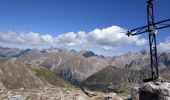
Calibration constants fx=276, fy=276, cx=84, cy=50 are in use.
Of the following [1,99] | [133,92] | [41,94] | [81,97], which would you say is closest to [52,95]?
[41,94]

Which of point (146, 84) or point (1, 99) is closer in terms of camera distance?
point (146, 84)

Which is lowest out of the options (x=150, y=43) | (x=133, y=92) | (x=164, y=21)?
(x=133, y=92)

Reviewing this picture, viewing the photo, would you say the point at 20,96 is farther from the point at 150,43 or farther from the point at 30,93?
the point at 150,43

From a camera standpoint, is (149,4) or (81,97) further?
(81,97)

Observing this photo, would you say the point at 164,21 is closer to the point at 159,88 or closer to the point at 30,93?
the point at 159,88

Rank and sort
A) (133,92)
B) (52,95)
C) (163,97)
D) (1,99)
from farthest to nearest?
1. (52,95)
2. (1,99)
3. (133,92)
4. (163,97)

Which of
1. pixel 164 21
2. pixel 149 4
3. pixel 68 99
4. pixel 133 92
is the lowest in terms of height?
pixel 68 99

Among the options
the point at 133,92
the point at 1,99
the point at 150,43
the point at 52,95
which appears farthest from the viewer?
the point at 52,95

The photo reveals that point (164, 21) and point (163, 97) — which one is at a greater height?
point (164, 21)

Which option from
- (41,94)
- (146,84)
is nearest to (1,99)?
(41,94)
